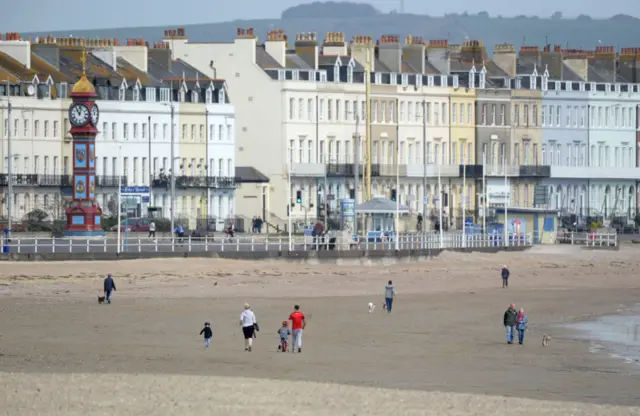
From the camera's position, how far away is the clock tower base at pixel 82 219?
Result: 2923 inches

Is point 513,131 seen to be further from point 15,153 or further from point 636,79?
point 15,153

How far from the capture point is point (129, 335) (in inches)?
1871

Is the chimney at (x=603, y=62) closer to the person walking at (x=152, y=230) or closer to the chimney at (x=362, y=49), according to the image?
the chimney at (x=362, y=49)

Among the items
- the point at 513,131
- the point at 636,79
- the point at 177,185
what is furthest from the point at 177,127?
the point at 636,79

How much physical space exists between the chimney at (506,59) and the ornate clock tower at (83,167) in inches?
1964

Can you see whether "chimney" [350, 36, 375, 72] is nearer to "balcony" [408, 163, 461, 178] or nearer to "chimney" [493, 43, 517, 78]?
"balcony" [408, 163, 461, 178]

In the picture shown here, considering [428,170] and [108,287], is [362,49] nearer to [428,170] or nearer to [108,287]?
[428,170]

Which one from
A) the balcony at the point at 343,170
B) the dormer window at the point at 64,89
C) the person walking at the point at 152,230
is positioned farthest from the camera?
the balcony at the point at 343,170

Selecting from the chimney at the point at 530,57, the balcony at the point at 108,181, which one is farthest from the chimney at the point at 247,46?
the chimney at the point at 530,57

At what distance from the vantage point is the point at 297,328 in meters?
44.4

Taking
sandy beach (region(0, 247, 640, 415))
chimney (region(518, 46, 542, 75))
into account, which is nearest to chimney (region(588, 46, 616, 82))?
chimney (region(518, 46, 542, 75))

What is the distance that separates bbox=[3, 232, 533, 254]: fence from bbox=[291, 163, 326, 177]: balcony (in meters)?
17.0

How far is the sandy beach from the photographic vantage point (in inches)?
1447

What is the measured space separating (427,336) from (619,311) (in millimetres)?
11614
